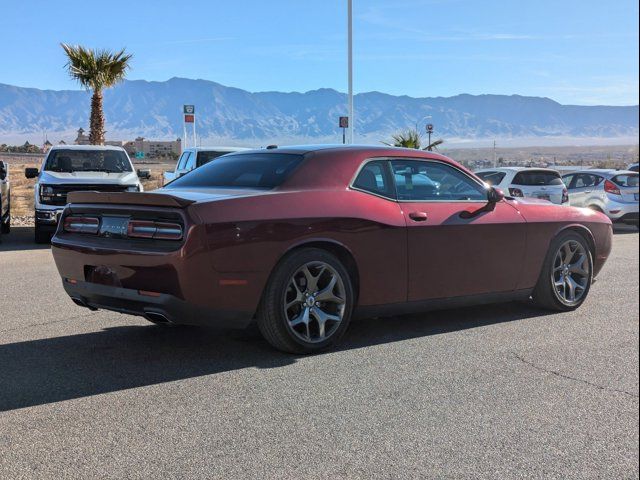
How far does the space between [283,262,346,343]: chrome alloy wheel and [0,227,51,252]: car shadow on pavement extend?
8.30 metres

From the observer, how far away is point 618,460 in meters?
2.98

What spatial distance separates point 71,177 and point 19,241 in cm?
171

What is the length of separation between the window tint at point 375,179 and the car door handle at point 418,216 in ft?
0.74

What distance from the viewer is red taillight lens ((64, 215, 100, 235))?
4.80 meters

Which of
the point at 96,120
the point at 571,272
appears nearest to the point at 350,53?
the point at 96,120

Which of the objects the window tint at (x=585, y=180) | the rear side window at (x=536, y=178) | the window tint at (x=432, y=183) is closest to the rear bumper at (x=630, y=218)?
the window tint at (x=585, y=180)

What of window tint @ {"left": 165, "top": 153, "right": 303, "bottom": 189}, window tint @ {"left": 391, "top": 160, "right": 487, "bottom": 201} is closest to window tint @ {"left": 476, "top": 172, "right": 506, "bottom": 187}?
window tint @ {"left": 391, "top": 160, "right": 487, "bottom": 201}

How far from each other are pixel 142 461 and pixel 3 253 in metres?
8.94

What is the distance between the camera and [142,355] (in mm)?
4738

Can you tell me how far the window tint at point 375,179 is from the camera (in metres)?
5.12

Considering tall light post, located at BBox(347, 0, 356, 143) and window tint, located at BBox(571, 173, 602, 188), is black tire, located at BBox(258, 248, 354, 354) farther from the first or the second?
tall light post, located at BBox(347, 0, 356, 143)

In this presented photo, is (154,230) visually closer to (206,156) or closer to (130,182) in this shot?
(130,182)

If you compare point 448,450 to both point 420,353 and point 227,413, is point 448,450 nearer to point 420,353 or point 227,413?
point 227,413

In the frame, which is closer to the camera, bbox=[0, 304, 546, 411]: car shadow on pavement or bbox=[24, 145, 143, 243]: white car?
bbox=[0, 304, 546, 411]: car shadow on pavement
